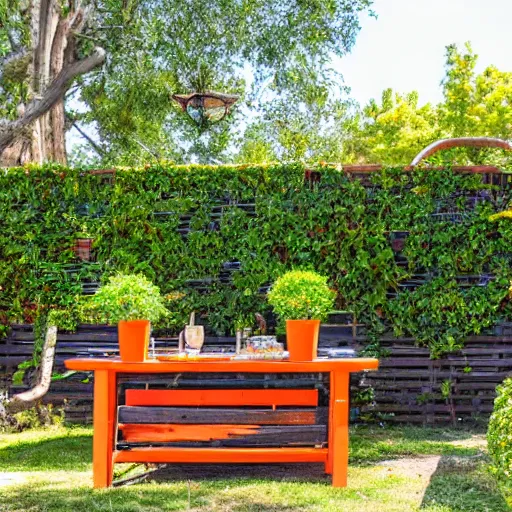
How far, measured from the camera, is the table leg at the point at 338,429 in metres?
5.26

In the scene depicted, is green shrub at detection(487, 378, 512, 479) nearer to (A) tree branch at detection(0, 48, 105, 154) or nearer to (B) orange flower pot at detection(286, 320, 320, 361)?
(B) orange flower pot at detection(286, 320, 320, 361)

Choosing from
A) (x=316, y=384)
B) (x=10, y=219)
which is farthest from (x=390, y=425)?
(x=10, y=219)

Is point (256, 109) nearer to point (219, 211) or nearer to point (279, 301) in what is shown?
point (219, 211)

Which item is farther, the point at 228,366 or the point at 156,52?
the point at 156,52

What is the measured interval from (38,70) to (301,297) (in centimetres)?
956

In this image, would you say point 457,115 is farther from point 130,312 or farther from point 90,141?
point 130,312

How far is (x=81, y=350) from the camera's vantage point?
802 cm

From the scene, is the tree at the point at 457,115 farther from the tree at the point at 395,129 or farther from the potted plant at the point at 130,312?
the potted plant at the point at 130,312

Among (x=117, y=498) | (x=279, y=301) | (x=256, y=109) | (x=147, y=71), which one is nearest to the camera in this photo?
(x=117, y=498)

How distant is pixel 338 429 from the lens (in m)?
5.29

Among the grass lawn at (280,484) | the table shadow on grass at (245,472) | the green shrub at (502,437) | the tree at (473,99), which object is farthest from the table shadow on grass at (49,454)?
the tree at (473,99)

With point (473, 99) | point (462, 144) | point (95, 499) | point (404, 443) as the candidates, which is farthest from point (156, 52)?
point (473, 99)

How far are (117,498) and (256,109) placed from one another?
45.0 ft

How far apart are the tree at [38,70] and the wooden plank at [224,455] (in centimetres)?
736
